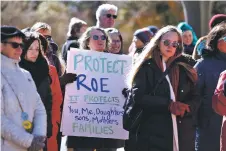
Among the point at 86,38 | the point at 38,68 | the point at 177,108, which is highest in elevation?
the point at 86,38

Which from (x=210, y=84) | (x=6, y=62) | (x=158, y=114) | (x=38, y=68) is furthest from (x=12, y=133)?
(x=210, y=84)

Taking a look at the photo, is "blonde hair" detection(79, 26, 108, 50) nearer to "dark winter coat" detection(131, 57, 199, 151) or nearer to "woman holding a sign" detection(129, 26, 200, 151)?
"woman holding a sign" detection(129, 26, 200, 151)

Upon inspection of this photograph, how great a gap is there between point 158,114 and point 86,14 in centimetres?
3577

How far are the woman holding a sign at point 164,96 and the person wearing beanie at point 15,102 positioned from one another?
131cm

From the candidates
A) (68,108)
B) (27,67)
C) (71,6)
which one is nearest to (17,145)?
(27,67)

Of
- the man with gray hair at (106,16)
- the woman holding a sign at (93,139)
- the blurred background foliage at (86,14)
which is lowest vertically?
the woman holding a sign at (93,139)

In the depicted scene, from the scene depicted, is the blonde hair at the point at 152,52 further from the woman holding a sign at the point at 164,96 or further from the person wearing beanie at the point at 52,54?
the person wearing beanie at the point at 52,54

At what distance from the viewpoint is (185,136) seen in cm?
748

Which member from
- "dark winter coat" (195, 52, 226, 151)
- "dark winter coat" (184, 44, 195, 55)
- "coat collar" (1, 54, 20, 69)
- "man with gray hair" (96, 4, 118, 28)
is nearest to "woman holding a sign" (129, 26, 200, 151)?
"dark winter coat" (195, 52, 226, 151)

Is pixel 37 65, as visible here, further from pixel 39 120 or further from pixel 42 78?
pixel 39 120

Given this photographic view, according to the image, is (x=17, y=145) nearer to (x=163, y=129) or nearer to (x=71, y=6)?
(x=163, y=129)

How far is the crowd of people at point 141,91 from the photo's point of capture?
639 cm

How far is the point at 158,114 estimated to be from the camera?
7.43 meters

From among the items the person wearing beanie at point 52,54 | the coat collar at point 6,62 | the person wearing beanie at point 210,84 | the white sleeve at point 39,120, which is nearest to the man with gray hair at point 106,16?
the person wearing beanie at point 52,54
